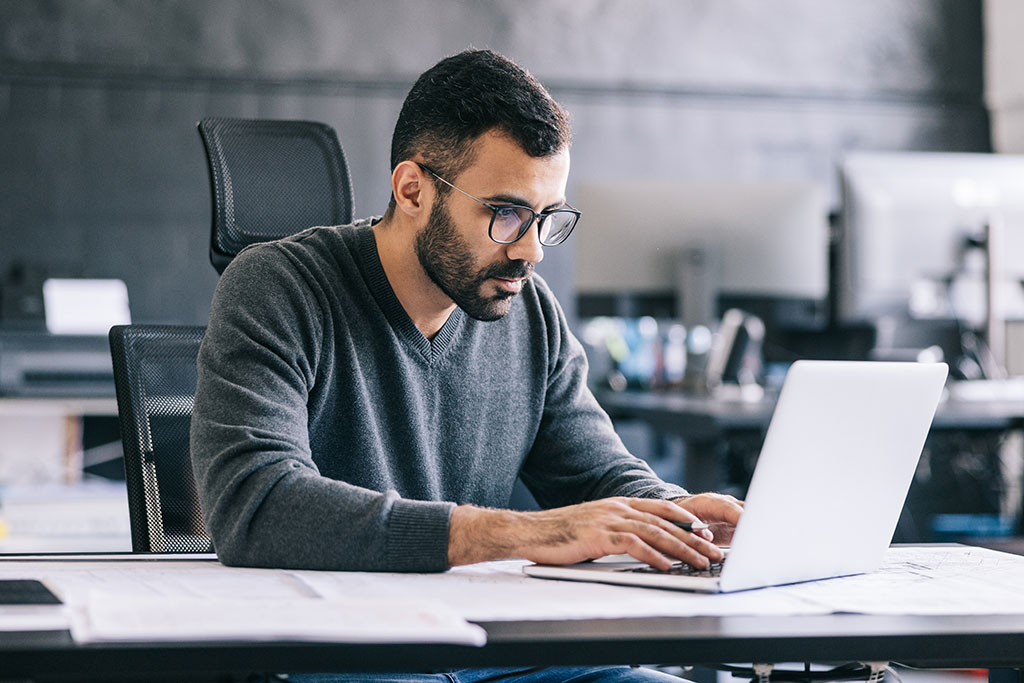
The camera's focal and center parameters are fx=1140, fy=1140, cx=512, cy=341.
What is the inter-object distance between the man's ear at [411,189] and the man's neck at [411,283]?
0.03m

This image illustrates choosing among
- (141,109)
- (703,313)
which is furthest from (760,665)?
(141,109)

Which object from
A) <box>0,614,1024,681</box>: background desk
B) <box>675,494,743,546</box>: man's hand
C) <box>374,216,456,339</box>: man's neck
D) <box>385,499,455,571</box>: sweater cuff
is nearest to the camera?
<box>0,614,1024,681</box>: background desk

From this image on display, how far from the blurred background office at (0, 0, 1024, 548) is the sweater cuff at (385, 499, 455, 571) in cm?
224

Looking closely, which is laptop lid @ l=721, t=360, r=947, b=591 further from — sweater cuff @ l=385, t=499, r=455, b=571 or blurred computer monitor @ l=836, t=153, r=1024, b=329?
blurred computer monitor @ l=836, t=153, r=1024, b=329

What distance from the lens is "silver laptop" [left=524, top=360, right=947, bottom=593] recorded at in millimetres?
932

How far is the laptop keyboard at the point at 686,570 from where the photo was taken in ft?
3.35

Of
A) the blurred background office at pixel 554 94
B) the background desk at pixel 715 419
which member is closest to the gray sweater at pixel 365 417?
the background desk at pixel 715 419

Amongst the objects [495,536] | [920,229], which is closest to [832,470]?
[495,536]

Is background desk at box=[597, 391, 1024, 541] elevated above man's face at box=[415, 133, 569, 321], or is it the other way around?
man's face at box=[415, 133, 569, 321]

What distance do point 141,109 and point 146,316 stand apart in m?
0.90

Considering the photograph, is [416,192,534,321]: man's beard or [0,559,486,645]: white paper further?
[416,192,534,321]: man's beard

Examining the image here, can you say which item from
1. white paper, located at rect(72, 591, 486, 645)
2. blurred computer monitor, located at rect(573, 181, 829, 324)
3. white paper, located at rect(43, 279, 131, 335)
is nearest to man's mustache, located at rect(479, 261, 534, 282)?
white paper, located at rect(72, 591, 486, 645)

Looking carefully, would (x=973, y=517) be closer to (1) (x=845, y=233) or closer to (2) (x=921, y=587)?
(1) (x=845, y=233)

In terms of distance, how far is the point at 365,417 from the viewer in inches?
53.9
